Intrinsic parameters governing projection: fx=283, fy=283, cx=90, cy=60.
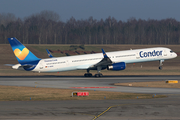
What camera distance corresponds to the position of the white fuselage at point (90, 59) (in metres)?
51.5

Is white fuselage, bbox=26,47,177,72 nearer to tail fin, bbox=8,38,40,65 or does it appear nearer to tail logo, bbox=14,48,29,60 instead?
Answer: tail fin, bbox=8,38,40,65

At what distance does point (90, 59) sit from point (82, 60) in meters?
1.57

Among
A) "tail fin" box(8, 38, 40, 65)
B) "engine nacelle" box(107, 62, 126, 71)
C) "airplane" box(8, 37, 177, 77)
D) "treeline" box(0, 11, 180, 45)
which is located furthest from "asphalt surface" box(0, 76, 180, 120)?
"treeline" box(0, 11, 180, 45)

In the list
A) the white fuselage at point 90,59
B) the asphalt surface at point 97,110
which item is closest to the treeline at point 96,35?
the white fuselage at point 90,59

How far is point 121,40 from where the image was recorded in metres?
172

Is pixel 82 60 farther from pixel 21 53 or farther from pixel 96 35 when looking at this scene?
pixel 96 35

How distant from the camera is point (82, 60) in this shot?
53.3m

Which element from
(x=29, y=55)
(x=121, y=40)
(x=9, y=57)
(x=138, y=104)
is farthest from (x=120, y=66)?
(x=121, y=40)

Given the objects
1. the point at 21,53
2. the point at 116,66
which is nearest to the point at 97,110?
the point at 116,66

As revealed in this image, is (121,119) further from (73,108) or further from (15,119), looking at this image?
(15,119)

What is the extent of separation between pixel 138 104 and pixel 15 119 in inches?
391

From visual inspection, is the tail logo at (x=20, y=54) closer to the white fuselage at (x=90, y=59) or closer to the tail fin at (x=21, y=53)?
the tail fin at (x=21, y=53)

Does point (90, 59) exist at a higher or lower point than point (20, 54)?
lower

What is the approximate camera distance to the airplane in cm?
5000
